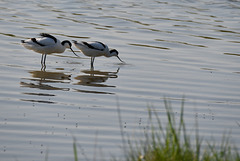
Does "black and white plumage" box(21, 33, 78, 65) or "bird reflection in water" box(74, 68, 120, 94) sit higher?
"black and white plumage" box(21, 33, 78, 65)

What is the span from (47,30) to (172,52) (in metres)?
5.63

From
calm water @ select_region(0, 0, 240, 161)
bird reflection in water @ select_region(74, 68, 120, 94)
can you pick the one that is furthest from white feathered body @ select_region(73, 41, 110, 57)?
bird reflection in water @ select_region(74, 68, 120, 94)

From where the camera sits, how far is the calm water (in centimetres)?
921

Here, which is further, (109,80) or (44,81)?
(109,80)

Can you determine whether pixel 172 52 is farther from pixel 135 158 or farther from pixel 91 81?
pixel 135 158

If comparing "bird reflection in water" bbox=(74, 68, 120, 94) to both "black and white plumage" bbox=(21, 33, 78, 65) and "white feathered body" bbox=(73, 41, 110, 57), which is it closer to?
"white feathered body" bbox=(73, 41, 110, 57)

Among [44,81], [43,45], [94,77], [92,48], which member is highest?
[43,45]

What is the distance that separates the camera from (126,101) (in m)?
11.8

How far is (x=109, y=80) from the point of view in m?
14.1

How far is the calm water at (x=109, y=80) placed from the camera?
9.21 m

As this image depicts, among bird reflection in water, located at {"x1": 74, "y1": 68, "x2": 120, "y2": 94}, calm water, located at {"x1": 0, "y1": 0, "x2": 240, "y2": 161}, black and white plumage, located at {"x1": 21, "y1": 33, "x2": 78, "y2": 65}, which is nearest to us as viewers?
calm water, located at {"x1": 0, "y1": 0, "x2": 240, "y2": 161}

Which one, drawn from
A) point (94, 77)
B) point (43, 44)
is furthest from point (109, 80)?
point (43, 44)

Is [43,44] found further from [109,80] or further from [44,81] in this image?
[109,80]

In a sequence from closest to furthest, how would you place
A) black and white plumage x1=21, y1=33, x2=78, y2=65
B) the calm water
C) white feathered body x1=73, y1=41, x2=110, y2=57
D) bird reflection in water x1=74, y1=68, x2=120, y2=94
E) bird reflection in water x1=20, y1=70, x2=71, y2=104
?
the calm water → bird reflection in water x1=20, y1=70, x2=71, y2=104 → bird reflection in water x1=74, y1=68, x2=120, y2=94 → black and white plumage x1=21, y1=33, x2=78, y2=65 → white feathered body x1=73, y1=41, x2=110, y2=57
